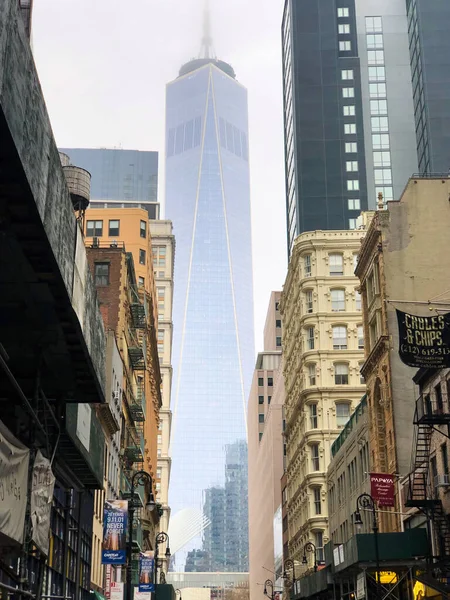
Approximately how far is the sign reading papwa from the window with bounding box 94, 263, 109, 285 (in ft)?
117

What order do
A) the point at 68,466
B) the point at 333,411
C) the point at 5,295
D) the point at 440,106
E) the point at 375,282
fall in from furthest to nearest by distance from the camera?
the point at 440,106, the point at 333,411, the point at 375,282, the point at 68,466, the point at 5,295

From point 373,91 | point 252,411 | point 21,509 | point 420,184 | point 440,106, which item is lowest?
point 21,509

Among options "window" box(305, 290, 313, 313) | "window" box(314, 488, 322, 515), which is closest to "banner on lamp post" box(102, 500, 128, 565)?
"window" box(314, 488, 322, 515)

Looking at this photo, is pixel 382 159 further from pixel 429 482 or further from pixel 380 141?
pixel 429 482

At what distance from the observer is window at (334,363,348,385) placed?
9350 centimetres

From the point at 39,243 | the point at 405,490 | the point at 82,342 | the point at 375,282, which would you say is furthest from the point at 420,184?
the point at 39,243

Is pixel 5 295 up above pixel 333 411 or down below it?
below

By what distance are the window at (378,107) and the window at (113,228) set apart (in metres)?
68.3

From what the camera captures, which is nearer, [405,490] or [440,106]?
[405,490]

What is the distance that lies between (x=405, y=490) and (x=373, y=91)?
407 feet

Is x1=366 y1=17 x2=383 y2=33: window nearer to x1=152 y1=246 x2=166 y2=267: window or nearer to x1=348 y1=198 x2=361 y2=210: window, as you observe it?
x1=348 y1=198 x2=361 y2=210: window

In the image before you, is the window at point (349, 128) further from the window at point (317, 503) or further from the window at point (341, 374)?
the window at point (317, 503)

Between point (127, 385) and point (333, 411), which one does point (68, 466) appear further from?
point (333, 411)

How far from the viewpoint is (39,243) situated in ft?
51.5
